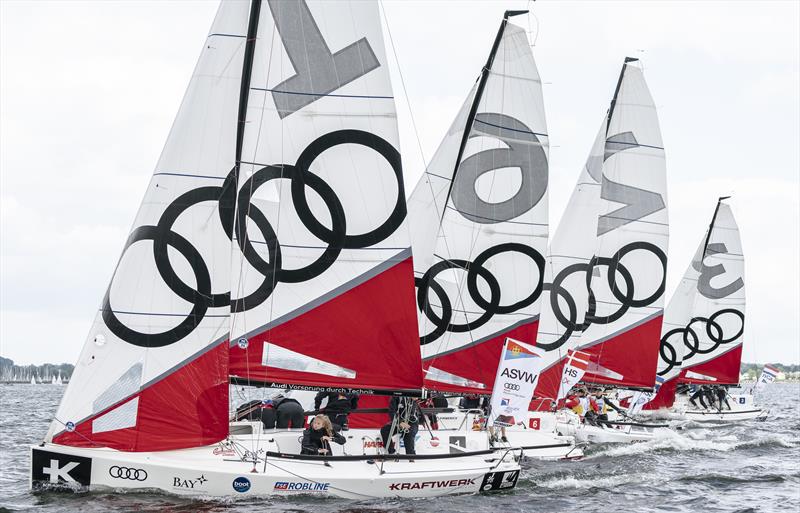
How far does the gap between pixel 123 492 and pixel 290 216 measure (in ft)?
16.7

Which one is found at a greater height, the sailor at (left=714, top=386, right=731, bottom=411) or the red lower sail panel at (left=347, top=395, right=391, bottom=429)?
the sailor at (left=714, top=386, right=731, bottom=411)

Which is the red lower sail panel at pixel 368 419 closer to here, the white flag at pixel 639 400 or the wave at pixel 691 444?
the wave at pixel 691 444

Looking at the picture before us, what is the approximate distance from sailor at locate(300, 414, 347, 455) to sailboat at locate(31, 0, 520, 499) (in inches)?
16.2

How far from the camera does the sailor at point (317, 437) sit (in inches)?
628

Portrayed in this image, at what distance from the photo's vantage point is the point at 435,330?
77.8ft

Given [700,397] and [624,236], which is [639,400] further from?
[700,397]

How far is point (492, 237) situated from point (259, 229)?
8734 millimetres

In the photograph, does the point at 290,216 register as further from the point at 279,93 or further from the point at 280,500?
the point at 280,500

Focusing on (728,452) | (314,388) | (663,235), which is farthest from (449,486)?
(663,235)

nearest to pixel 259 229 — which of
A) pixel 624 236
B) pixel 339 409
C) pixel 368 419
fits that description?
pixel 339 409

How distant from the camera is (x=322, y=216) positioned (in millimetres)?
16875

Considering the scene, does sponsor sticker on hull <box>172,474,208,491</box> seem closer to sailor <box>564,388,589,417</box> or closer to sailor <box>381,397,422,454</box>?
sailor <box>381,397,422,454</box>

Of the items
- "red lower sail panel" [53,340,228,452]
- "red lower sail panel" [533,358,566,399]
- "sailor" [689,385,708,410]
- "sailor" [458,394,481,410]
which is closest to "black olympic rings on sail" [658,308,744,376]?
"sailor" [689,385,708,410]

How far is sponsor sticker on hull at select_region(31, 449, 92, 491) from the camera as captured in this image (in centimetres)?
1439
